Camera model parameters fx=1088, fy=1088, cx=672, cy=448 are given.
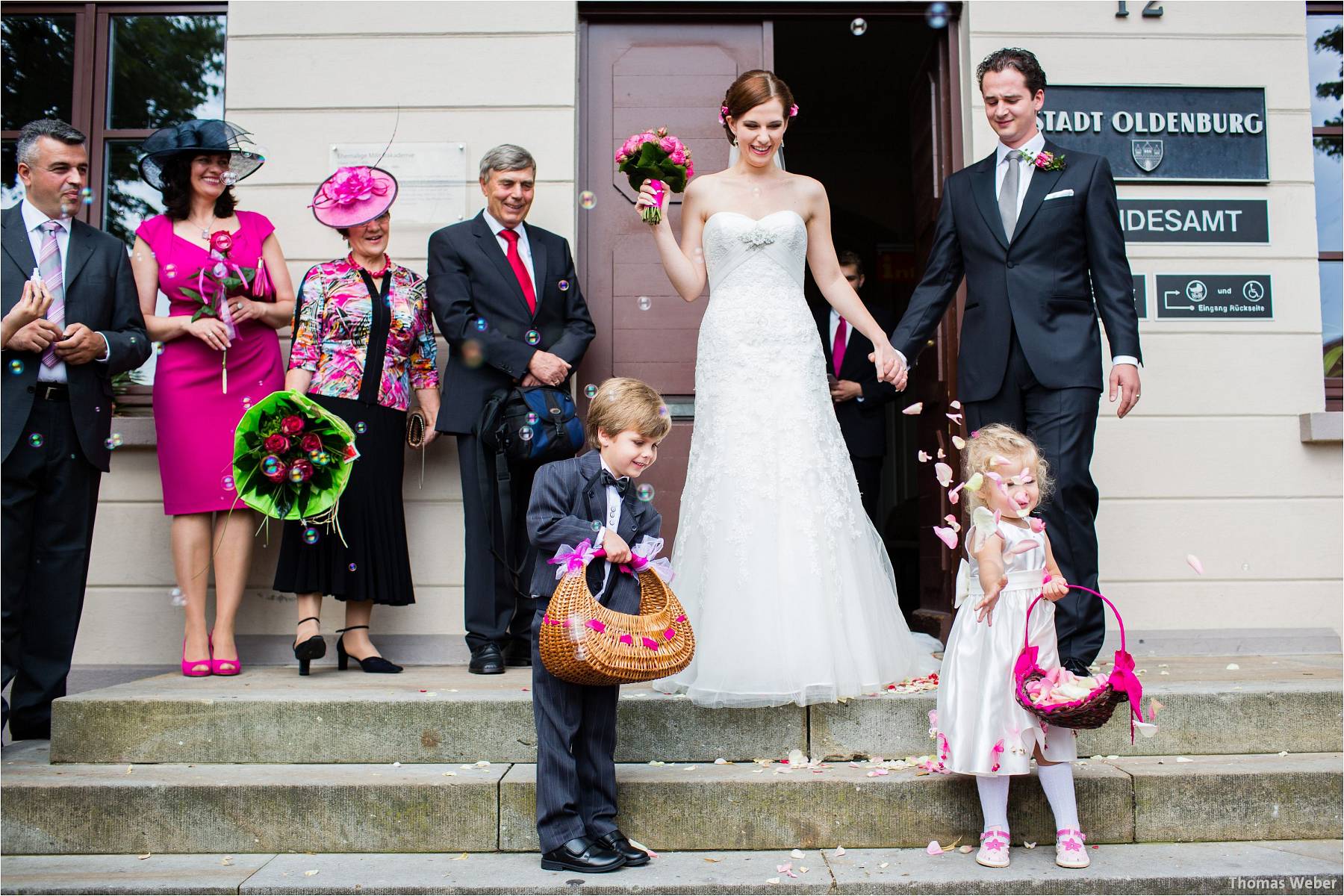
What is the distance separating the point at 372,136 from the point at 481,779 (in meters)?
3.15

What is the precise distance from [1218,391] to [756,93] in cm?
264

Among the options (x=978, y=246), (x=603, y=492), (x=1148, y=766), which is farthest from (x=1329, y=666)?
(x=603, y=492)

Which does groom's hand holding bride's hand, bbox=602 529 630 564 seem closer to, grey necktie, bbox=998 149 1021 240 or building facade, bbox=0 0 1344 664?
grey necktie, bbox=998 149 1021 240

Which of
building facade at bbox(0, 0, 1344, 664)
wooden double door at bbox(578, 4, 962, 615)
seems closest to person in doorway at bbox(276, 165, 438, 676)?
building facade at bbox(0, 0, 1344, 664)

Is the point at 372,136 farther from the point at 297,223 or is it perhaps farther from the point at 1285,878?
the point at 1285,878

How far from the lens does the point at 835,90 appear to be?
324 inches

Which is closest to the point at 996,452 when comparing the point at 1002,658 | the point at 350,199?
the point at 1002,658

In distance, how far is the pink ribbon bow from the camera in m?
2.84

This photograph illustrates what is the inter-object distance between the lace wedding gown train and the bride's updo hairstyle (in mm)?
380

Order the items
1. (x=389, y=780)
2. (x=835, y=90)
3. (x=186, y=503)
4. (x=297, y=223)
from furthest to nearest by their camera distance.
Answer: (x=835, y=90) → (x=297, y=223) → (x=186, y=503) → (x=389, y=780)

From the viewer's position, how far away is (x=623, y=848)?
2.94m

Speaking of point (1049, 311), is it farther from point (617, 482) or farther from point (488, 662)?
point (488, 662)

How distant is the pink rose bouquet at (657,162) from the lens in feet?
12.6

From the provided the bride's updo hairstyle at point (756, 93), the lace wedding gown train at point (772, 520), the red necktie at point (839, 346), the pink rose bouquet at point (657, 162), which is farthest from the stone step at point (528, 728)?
the red necktie at point (839, 346)
